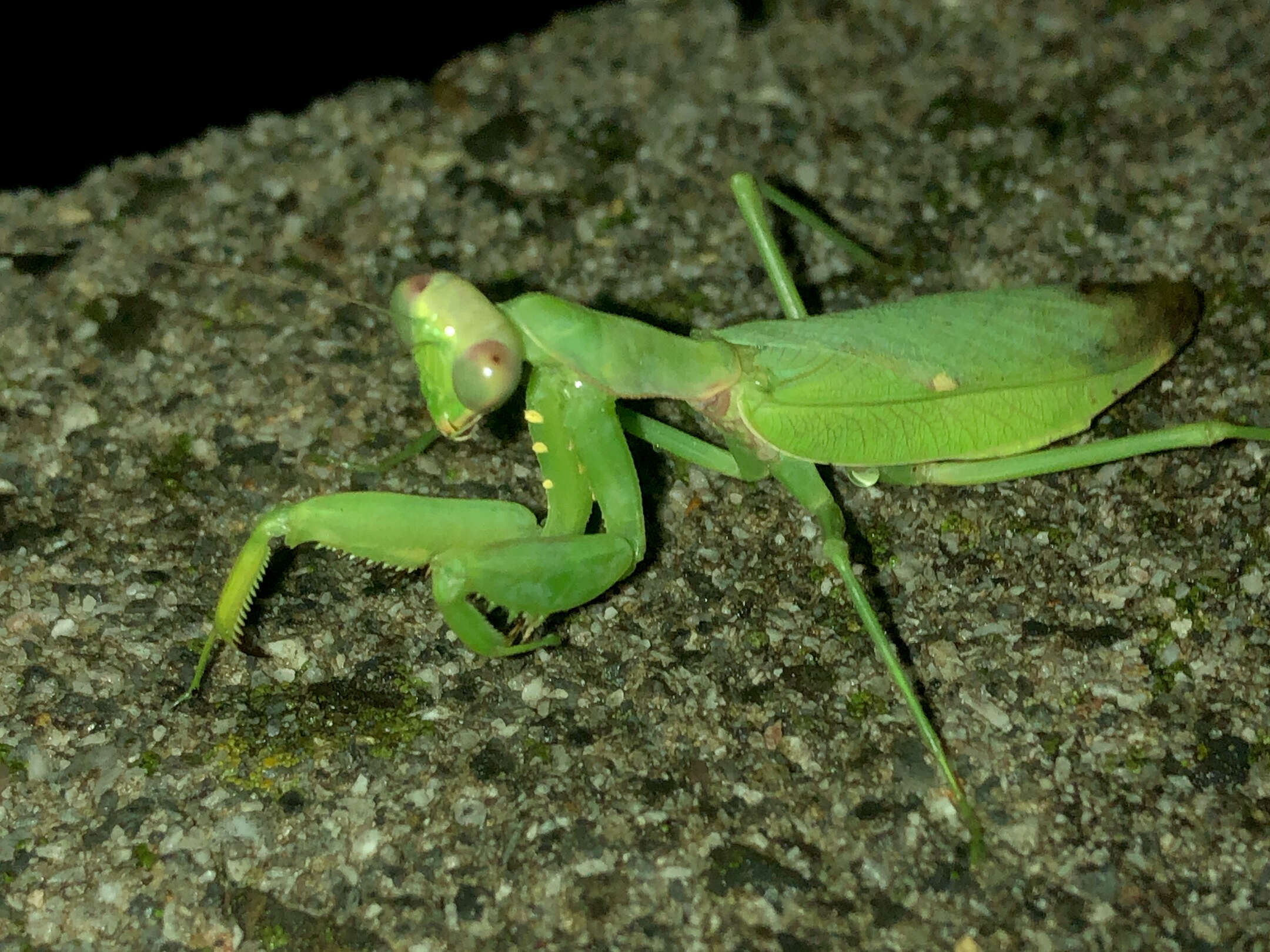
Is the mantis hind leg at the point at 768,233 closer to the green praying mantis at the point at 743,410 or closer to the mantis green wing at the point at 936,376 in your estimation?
the green praying mantis at the point at 743,410

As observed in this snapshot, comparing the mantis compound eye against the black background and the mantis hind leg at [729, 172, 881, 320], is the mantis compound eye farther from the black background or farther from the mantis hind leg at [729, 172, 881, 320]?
the black background

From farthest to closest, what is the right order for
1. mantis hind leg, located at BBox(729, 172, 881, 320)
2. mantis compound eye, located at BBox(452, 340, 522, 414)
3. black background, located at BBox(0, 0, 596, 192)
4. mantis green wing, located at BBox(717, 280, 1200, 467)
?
black background, located at BBox(0, 0, 596, 192) → mantis hind leg, located at BBox(729, 172, 881, 320) → mantis green wing, located at BBox(717, 280, 1200, 467) → mantis compound eye, located at BBox(452, 340, 522, 414)

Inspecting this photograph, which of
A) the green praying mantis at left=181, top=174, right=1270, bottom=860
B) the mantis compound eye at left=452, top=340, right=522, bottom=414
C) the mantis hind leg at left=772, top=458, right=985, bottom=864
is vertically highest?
the mantis compound eye at left=452, top=340, right=522, bottom=414

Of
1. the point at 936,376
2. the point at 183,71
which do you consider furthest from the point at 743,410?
the point at 183,71

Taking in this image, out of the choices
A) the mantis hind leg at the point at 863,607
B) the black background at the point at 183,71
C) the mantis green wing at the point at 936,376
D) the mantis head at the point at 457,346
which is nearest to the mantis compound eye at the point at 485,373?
the mantis head at the point at 457,346

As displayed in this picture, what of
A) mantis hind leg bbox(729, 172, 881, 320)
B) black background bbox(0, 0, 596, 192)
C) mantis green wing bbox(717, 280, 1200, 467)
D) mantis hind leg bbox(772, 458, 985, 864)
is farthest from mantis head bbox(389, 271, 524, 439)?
black background bbox(0, 0, 596, 192)

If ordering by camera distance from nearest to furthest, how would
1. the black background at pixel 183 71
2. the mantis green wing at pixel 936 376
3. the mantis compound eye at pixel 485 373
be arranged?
the mantis compound eye at pixel 485 373 → the mantis green wing at pixel 936 376 → the black background at pixel 183 71

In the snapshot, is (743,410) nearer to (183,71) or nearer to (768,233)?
(768,233)
